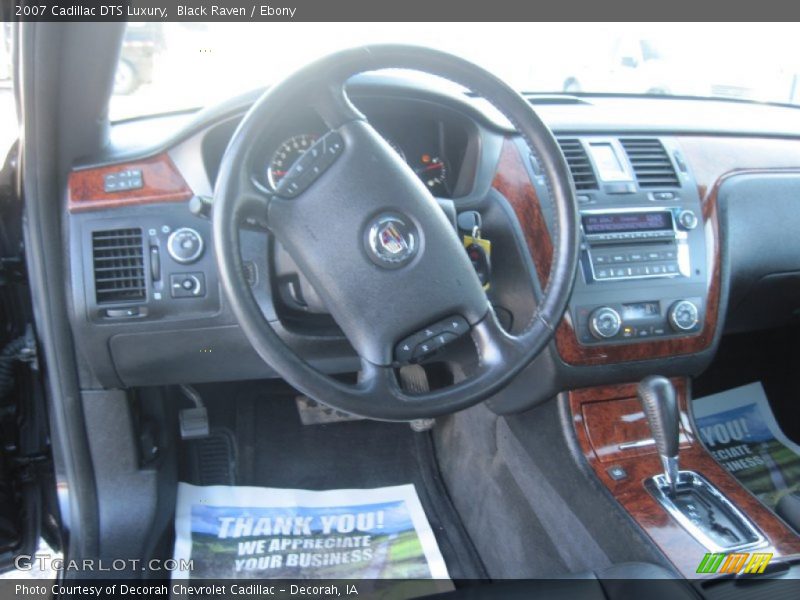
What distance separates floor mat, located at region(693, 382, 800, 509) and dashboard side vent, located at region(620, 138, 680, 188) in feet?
2.40

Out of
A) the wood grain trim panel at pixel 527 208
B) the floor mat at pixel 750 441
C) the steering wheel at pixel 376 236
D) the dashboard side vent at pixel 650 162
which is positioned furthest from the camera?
the floor mat at pixel 750 441

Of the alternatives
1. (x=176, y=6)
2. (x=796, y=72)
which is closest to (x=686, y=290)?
(x=176, y=6)

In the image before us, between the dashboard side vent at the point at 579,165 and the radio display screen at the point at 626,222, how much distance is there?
0.07m

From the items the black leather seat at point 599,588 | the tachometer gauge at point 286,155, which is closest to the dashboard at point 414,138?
the tachometer gauge at point 286,155

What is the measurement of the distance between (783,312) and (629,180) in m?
0.79

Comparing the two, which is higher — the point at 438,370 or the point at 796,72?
the point at 796,72

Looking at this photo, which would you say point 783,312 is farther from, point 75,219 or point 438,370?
point 75,219

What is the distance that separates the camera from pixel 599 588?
3.67 feet

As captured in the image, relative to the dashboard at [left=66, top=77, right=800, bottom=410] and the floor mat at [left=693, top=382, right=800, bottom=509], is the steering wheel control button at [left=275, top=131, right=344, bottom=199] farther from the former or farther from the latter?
the floor mat at [left=693, top=382, right=800, bottom=509]

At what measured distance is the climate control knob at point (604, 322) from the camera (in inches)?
58.6

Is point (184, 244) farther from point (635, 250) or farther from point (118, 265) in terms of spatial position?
point (635, 250)

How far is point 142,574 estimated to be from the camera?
161 cm

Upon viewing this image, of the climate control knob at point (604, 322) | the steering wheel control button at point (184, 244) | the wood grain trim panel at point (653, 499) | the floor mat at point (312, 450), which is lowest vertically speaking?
the floor mat at point (312, 450)

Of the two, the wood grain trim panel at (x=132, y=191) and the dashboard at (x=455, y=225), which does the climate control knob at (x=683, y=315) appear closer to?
the dashboard at (x=455, y=225)
